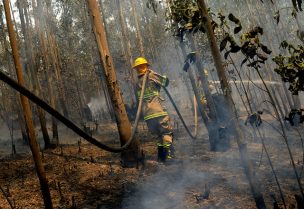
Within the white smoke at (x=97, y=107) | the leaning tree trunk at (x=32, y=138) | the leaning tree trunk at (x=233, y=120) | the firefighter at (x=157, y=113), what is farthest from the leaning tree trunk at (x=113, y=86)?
the white smoke at (x=97, y=107)

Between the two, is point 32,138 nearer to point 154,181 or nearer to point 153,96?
point 154,181

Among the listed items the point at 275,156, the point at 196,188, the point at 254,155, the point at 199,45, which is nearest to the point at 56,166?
the point at 196,188

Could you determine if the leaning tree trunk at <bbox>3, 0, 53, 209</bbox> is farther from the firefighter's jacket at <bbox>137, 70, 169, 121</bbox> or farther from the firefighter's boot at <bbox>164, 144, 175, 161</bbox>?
the firefighter's boot at <bbox>164, 144, 175, 161</bbox>

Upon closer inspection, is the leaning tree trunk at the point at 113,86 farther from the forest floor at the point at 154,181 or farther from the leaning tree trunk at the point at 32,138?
the leaning tree trunk at the point at 32,138

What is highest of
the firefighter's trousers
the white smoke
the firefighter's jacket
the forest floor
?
the white smoke

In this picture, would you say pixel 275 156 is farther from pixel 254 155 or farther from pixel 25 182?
pixel 25 182

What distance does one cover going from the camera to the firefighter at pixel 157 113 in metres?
6.26

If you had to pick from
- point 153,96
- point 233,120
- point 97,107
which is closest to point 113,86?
point 153,96

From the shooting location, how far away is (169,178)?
213 inches

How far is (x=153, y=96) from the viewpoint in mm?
6391

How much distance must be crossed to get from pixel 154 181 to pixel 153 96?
1896 millimetres

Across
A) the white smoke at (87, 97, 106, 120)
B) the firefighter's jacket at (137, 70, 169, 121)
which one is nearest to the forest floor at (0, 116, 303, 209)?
the firefighter's jacket at (137, 70, 169, 121)

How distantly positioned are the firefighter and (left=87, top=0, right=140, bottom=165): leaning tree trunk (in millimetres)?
522

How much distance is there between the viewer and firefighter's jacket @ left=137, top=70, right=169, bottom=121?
20.7 ft
